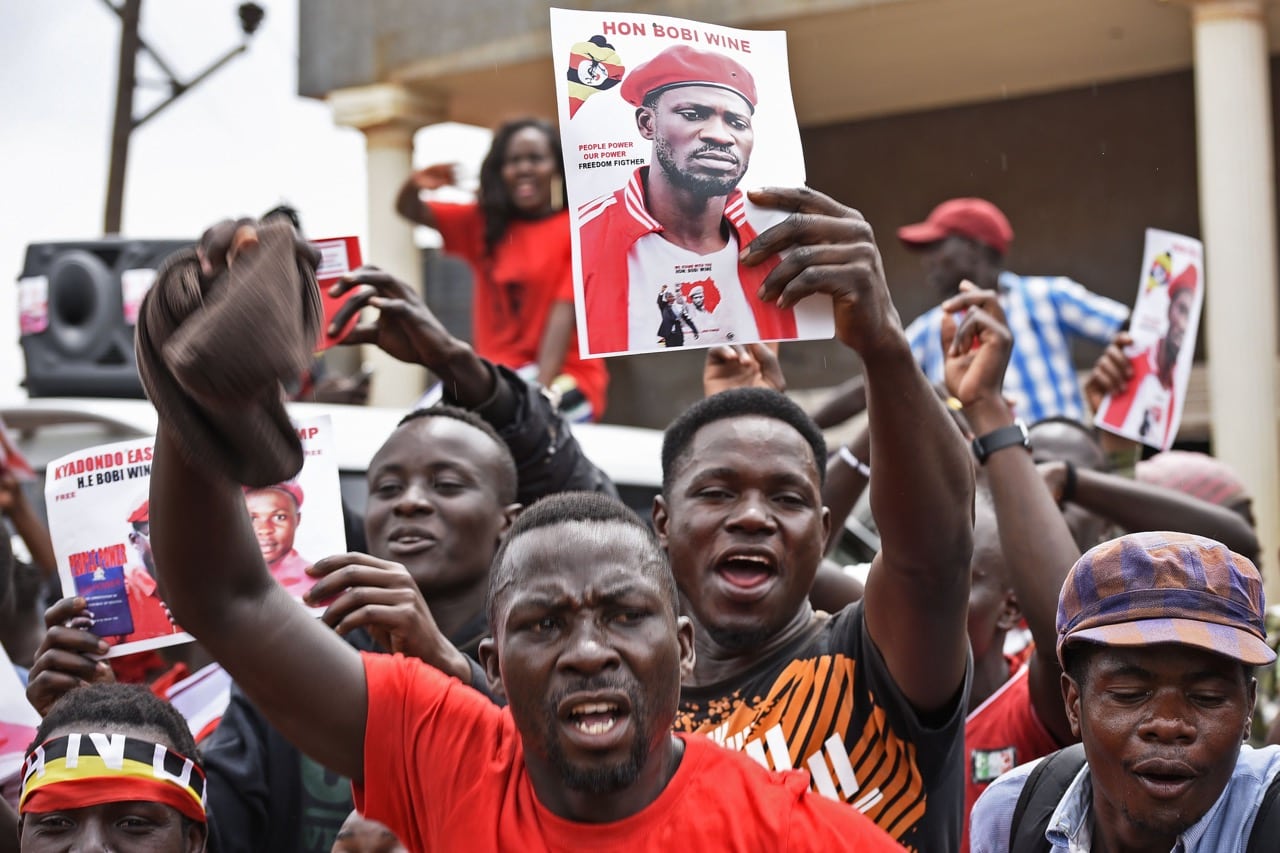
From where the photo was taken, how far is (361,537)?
4469 millimetres

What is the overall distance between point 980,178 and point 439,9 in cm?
380

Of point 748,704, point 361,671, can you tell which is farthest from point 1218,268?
point 361,671

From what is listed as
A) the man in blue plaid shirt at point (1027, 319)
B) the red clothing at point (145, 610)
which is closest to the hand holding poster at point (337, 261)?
the red clothing at point (145, 610)

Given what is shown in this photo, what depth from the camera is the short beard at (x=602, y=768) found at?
8.34ft

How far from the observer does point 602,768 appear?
2.54 meters

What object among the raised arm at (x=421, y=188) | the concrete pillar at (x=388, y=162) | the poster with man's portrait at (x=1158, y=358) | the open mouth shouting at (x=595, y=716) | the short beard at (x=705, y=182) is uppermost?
the concrete pillar at (x=388, y=162)

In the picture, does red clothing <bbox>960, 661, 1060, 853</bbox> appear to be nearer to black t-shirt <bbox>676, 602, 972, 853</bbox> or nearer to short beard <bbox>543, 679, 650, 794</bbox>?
black t-shirt <bbox>676, 602, 972, 853</bbox>

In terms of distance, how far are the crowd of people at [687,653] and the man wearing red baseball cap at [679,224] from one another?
1.8 inches

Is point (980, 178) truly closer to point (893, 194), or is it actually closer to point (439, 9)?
point (893, 194)

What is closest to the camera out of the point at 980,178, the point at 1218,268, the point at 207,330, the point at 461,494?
the point at 207,330

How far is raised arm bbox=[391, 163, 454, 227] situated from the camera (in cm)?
579

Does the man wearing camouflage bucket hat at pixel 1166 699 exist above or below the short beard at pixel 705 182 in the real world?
below

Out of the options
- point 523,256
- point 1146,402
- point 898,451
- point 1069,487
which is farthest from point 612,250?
point 523,256

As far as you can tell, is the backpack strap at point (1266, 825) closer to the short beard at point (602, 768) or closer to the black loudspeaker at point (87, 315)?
the short beard at point (602, 768)
